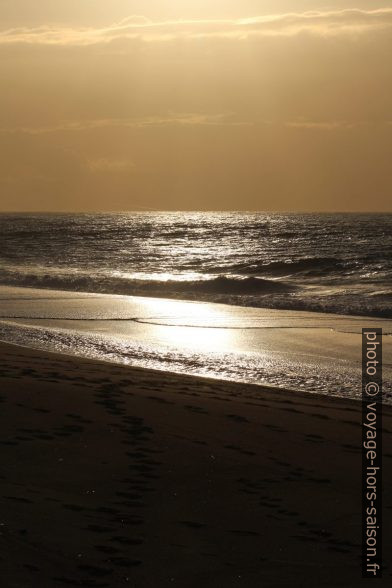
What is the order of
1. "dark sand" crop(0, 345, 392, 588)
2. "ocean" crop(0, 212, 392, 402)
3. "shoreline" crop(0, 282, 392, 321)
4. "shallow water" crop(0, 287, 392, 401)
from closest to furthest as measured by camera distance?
"dark sand" crop(0, 345, 392, 588) → "shallow water" crop(0, 287, 392, 401) → "ocean" crop(0, 212, 392, 402) → "shoreline" crop(0, 282, 392, 321)

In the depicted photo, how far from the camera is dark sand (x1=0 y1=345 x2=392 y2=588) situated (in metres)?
4.57

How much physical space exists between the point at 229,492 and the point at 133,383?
4283mm

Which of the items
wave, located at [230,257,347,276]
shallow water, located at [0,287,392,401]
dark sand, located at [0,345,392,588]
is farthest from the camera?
wave, located at [230,257,347,276]

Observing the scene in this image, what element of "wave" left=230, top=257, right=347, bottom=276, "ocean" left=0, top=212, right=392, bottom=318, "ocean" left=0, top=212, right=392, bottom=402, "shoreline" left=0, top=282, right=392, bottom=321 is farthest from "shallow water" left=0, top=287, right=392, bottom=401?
"wave" left=230, top=257, right=347, bottom=276

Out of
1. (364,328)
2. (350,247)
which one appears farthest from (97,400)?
(350,247)

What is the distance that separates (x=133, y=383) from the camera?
1002 centimetres

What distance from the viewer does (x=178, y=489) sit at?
231 inches

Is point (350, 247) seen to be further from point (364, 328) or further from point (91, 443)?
point (91, 443)

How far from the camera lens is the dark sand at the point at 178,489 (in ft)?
15.0

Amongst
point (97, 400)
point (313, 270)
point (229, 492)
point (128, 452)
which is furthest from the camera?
point (313, 270)

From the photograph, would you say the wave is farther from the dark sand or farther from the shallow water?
the dark sand

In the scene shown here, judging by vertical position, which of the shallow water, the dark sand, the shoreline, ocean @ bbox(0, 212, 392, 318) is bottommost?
the dark sand

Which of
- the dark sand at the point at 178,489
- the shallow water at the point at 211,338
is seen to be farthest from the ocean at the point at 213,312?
the dark sand at the point at 178,489

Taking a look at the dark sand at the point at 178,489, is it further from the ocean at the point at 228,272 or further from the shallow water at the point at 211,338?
the ocean at the point at 228,272
